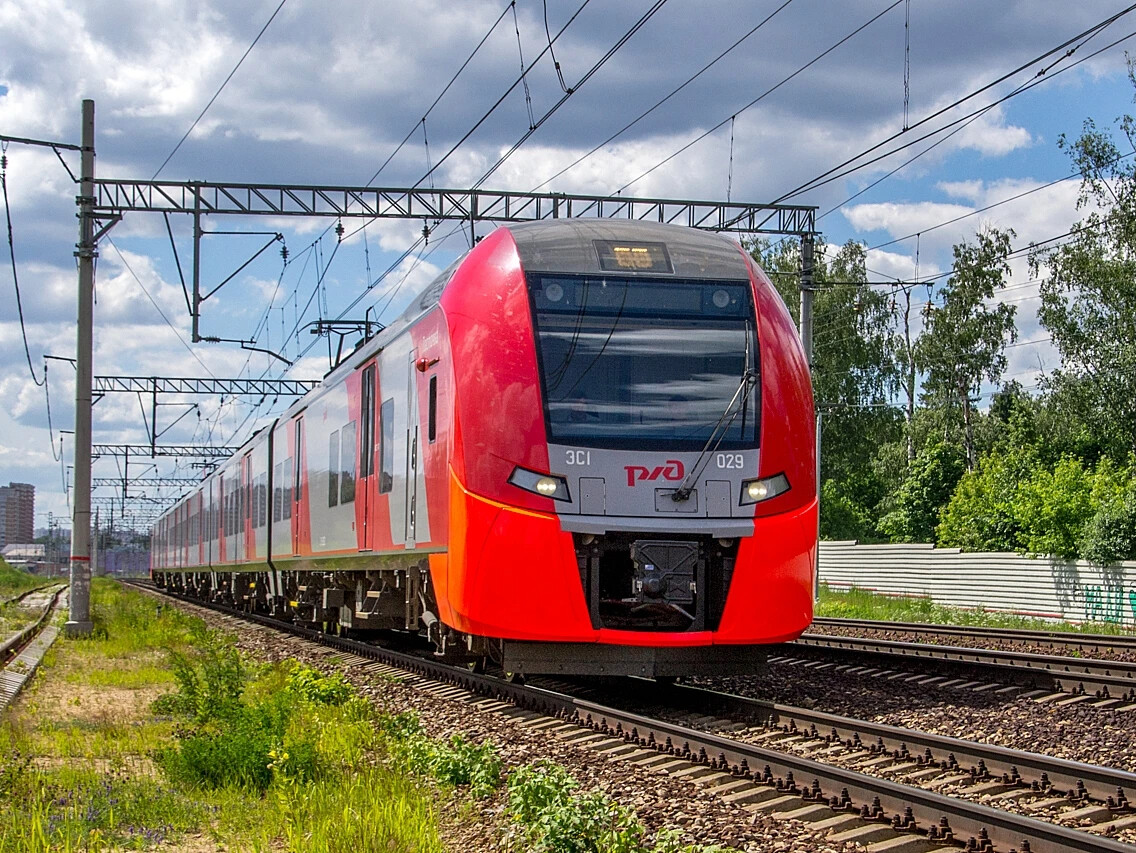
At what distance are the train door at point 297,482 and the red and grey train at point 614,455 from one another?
27.5 ft

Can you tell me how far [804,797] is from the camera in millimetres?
7062

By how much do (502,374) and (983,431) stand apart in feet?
147

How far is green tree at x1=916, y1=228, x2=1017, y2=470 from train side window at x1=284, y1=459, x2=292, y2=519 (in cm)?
3561

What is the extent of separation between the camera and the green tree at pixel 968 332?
51.8 metres

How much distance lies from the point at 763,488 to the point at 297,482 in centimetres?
1123

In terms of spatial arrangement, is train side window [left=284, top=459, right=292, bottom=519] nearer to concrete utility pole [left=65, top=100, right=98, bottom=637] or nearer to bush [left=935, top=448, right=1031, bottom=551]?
concrete utility pole [left=65, top=100, right=98, bottom=637]

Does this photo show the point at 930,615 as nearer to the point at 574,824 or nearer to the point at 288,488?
the point at 288,488

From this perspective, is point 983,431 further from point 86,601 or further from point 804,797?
point 804,797

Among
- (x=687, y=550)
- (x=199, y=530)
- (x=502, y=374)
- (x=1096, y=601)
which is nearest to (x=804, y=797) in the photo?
(x=687, y=550)

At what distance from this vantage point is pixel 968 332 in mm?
51781

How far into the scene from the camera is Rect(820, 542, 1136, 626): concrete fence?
29.5 meters

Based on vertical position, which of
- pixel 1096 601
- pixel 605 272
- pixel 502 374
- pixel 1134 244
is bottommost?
pixel 1096 601

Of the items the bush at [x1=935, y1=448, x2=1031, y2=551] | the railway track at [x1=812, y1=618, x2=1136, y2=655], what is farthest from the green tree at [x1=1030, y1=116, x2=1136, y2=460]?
the railway track at [x1=812, y1=618, x2=1136, y2=655]

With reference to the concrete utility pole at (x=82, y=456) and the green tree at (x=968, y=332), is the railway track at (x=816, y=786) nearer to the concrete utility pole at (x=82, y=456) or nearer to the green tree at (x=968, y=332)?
the concrete utility pole at (x=82, y=456)
